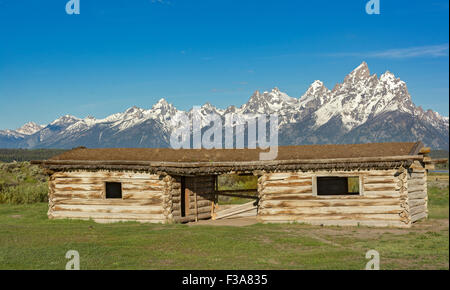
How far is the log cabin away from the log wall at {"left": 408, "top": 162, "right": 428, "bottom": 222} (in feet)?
0.13

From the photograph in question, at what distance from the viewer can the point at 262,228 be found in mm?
17828

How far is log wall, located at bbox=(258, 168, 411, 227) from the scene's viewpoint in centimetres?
1783

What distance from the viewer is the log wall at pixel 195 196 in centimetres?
1966

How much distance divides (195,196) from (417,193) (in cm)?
931

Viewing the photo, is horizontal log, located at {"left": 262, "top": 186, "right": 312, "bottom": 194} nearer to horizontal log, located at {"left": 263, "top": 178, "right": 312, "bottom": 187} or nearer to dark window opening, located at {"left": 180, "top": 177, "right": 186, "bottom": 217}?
horizontal log, located at {"left": 263, "top": 178, "right": 312, "bottom": 187}

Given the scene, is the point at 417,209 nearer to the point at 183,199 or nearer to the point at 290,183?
the point at 290,183

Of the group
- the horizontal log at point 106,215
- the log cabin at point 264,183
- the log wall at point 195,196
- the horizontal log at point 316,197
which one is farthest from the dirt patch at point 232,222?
the horizontal log at point 106,215

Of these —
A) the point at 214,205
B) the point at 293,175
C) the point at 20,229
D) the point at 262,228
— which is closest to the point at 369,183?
the point at 293,175

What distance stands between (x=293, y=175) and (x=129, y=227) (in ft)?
21.7

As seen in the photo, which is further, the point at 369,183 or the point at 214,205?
the point at 214,205

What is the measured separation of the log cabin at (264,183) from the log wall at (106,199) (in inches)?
1.6

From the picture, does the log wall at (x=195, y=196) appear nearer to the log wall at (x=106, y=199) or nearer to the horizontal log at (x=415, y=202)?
the log wall at (x=106, y=199)
